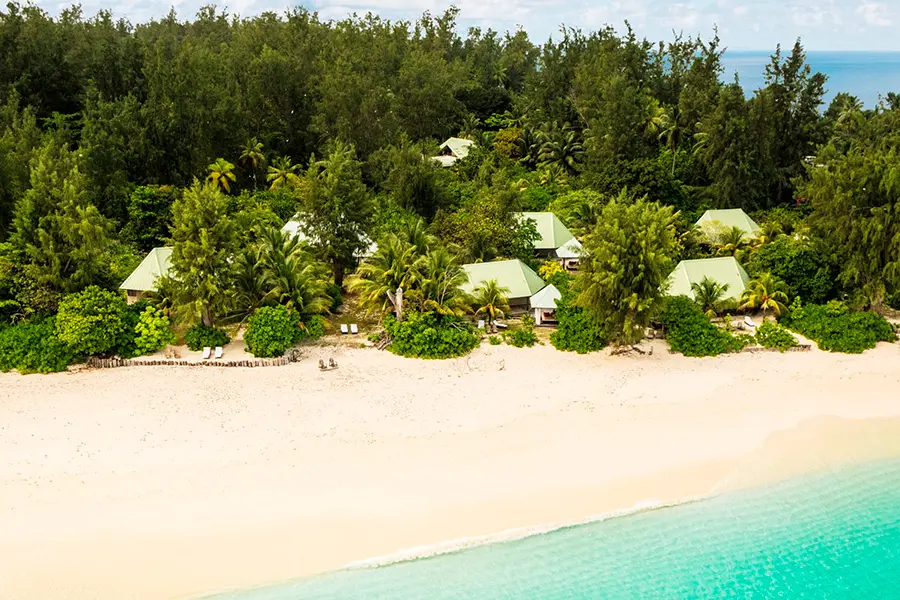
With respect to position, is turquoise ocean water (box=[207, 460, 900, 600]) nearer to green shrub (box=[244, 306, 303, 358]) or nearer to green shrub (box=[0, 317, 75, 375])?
green shrub (box=[244, 306, 303, 358])

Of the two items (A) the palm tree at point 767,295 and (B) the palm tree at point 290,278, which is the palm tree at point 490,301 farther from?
(A) the palm tree at point 767,295

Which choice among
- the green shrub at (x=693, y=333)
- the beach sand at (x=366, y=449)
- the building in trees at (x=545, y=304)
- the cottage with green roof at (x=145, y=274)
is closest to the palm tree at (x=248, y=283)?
the beach sand at (x=366, y=449)

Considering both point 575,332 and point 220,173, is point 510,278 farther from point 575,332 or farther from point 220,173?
point 220,173

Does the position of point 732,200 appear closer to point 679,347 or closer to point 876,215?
point 876,215

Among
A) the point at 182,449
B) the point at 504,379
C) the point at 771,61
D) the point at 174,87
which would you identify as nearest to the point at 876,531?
the point at 504,379

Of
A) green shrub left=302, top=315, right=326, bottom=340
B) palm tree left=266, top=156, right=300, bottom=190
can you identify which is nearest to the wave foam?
green shrub left=302, top=315, right=326, bottom=340

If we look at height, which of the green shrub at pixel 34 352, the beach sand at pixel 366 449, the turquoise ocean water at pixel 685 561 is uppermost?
the green shrub at pixel 34 352
